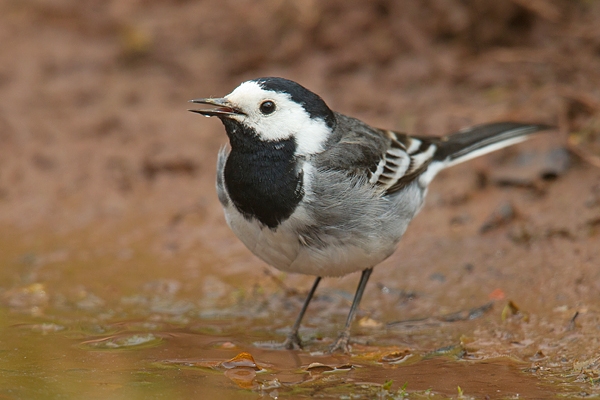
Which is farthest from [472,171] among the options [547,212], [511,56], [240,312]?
[240,312]

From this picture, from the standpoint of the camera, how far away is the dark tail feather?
22.9ft

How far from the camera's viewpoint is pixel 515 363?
5199mm

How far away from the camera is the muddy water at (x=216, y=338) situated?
15.5 ft

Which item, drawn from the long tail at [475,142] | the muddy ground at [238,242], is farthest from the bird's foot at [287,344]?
the long tail at [475,142]

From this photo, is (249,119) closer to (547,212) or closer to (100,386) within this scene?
(100,386)

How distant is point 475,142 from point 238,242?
2.56m

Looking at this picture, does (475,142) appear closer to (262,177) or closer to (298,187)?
(298,187)

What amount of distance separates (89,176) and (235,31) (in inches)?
103

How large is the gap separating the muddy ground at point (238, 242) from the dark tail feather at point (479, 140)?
2.13 feet

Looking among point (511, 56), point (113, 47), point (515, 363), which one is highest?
point (113, 47)

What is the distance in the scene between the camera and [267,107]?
5457mm

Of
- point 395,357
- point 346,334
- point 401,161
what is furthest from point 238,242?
point 395,357

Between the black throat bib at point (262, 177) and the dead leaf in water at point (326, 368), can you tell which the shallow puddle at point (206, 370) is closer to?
the dead leaf in water at point (326, 368)

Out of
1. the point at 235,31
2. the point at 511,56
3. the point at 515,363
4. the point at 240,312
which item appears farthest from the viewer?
the point at 235,31
